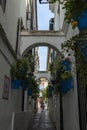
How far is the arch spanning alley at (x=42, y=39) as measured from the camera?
9.18m

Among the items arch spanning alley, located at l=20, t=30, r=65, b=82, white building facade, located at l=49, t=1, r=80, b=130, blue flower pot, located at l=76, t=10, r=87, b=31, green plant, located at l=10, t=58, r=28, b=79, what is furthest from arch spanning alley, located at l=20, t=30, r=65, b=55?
blue flower pot, located at l=76, t=10, r=87, b=31

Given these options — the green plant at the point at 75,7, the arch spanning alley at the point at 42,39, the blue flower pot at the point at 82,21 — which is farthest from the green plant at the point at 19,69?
the green plant at the point at 75,7

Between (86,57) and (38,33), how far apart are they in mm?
7158

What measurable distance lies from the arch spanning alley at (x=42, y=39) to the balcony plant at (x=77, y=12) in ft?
22.2

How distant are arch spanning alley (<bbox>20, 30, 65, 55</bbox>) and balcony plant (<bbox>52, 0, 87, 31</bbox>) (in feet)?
22.2

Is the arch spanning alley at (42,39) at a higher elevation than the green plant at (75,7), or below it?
higher

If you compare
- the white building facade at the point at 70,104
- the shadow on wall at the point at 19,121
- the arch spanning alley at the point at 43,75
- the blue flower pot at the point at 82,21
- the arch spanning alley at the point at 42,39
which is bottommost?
the shadow on wall at the point at 19,121

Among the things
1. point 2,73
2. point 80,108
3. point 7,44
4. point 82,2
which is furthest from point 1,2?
point 82,2

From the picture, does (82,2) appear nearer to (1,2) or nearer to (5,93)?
(1,2)

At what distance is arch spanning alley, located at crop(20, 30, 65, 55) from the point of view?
9.18 metres

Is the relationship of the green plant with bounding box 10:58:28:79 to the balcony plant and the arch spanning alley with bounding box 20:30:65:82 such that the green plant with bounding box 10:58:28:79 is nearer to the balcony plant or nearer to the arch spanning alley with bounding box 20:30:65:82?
the arch spanning alley with bounding box 20:30:65:82

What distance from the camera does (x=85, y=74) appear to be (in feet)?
8.75

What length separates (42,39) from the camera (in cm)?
920

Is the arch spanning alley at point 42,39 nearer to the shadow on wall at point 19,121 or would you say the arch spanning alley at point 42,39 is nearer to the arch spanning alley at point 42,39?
the arch spanning alley at point 42,39
